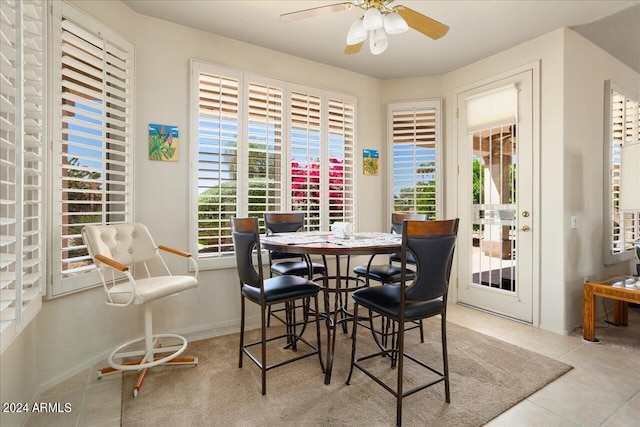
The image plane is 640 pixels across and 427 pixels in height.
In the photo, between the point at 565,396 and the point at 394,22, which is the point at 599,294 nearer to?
the point at 565,396

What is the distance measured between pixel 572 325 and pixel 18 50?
446 cm

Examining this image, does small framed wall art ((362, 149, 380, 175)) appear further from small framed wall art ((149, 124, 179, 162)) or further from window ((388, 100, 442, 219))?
small framed wall art ((149, 124, 179, 162))

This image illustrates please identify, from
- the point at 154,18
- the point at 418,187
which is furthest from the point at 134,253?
the point at 418,187

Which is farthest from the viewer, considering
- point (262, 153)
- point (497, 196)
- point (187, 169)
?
point (497, 196)

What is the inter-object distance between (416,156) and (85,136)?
3437mm

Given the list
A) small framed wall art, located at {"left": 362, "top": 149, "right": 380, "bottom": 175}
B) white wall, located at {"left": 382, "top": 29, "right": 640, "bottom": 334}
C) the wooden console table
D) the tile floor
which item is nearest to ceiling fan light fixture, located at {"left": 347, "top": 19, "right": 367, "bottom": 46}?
small framed wall art, located at {"left": 362, "top": 149, "right": 380, "bottom": 175}

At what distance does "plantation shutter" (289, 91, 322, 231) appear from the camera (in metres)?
3.57

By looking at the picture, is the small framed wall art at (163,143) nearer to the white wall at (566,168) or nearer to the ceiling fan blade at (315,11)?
the ceiling fan blade at (315,11)

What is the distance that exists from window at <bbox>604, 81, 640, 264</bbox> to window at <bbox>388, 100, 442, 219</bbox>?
1.68 meters

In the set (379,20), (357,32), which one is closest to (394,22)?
(379,20)

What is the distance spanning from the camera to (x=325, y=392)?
6.76 feet

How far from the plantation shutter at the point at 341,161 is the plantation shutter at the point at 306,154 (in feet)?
0.56

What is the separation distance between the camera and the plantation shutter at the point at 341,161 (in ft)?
12.6

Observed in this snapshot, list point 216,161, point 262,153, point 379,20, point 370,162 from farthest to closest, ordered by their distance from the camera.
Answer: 1. point 370,162
2. point 262,153
3. point 216,161
4. point 379,20
